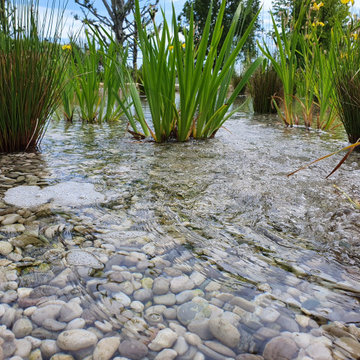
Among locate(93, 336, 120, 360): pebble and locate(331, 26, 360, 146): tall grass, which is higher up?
locate(331, 26, 360, 146): tall grass

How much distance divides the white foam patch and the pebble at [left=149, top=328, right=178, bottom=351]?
0.69 m

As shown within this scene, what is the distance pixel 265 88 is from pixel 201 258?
4.34m

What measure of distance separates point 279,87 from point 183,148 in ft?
9.86

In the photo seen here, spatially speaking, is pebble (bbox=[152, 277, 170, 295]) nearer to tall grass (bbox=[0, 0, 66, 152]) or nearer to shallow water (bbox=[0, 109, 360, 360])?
shallow water (bbox=[0, 109, 360, 360])

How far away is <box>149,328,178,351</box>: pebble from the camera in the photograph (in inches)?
22.8

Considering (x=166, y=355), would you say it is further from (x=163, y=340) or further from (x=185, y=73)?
(x=185, y=73)

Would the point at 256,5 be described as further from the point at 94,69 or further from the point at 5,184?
the point at 5,184

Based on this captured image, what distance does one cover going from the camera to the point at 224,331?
615 millimetres

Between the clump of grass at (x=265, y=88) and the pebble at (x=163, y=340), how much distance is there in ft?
14.1

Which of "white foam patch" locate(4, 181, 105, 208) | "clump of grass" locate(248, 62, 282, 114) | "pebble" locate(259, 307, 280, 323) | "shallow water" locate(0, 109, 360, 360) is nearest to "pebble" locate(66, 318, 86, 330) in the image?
"shallow water" locate(0, 109, 360, 360)

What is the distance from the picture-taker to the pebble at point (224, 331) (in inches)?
23.4

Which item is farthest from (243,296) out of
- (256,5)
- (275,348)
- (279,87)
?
(256,5)

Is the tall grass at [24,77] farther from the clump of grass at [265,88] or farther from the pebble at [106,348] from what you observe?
the clump of grass at [265,88]

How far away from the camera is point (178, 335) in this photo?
61cm
